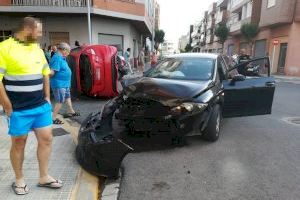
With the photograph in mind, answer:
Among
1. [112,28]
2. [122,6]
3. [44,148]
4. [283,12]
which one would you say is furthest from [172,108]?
[283,12]

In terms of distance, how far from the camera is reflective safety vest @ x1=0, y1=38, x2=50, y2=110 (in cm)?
288

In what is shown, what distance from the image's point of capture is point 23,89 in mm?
2975

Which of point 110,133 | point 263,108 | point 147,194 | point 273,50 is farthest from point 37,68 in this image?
point 273,50

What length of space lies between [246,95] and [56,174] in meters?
3.89

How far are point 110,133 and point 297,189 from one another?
2.35 metres

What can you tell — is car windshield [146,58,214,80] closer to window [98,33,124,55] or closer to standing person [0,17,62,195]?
standing person [0,17,62,195]

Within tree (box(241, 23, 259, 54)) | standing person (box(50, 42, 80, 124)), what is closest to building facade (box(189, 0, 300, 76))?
tree (box(241, 23, 259, 54))

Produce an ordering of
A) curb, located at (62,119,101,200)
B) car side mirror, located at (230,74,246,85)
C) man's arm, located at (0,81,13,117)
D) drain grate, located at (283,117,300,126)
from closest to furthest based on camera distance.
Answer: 1. man's arm, located at (0,81,13,117)
2. curb, located at (62,119,101,200)
3. car side mirror, located at (230,74,246,85)
4. drain grate, located at (283,117,300,126)

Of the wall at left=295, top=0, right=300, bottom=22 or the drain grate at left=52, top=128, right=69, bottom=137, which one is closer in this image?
the drain grate at left=52, top=128, right=69, bottom=137

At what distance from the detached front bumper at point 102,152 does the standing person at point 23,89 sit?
669 mm

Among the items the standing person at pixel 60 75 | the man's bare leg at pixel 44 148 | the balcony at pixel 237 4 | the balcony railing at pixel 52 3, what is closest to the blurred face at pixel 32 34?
the man's bare leg at pixel 44 148

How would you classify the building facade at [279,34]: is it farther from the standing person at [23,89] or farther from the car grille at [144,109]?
the standing person at [23,89]

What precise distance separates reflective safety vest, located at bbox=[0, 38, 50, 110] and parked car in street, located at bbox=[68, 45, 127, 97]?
5.29 m

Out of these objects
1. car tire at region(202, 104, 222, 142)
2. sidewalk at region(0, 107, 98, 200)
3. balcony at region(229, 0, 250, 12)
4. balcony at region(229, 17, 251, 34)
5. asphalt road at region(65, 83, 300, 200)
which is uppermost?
balcony at region(229, 0, 250, 12)
